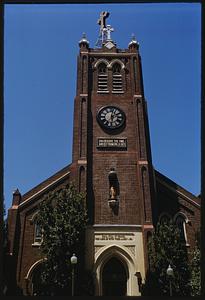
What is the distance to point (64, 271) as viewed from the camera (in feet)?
73.6

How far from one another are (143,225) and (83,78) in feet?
44.5

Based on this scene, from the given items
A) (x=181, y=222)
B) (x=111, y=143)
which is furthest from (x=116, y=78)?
(x=181, y=222)

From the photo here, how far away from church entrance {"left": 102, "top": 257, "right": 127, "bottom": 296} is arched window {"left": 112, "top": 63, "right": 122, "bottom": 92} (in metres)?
14.2

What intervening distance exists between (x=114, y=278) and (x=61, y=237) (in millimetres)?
5231

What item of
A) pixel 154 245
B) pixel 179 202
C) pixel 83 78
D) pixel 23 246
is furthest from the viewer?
pixel 83 78

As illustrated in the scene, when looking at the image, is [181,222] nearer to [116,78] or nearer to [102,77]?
[116,78]

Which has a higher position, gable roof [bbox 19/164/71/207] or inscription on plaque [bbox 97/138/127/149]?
inscription on plaque [bbox 97/138/127/149]

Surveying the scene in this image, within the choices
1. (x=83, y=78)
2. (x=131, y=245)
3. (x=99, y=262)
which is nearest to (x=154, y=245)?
(x=131, y=245)

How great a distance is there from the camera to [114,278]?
2522 centimetres

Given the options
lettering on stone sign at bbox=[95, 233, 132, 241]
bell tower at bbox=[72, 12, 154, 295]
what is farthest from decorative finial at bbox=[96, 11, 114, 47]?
lettering on stone sign at bbox=[95, 233, 132, 241]

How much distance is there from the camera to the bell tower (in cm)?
2536

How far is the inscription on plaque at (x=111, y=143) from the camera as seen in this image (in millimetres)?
29297

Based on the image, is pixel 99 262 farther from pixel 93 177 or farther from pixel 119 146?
pixel 119 146

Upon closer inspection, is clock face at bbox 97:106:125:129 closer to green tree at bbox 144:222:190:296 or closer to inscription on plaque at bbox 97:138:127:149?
inscription on plaque at bbox 97:138:127:149
